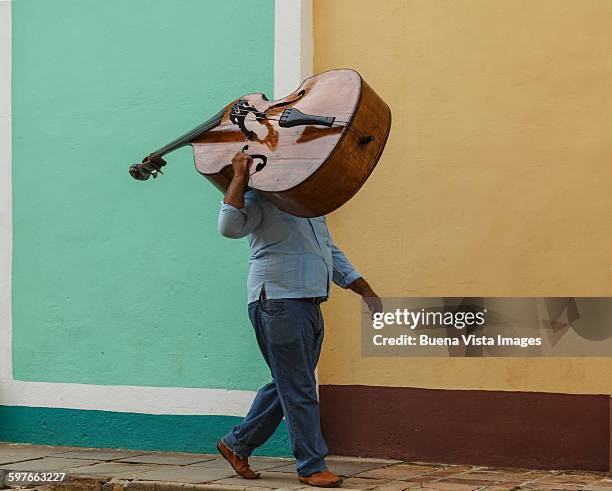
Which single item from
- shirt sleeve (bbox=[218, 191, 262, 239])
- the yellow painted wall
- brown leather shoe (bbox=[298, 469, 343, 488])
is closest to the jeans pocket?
shirt sleeve (bbox=[218, 191, 262, 239])

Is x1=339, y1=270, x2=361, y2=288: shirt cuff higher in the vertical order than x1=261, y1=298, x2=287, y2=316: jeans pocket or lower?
higher

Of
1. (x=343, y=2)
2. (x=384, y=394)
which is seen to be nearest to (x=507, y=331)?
(x=384, y=394)

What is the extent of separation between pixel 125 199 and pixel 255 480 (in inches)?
87.5


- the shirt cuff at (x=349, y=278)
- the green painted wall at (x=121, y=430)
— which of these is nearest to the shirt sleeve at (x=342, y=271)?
the shirt cuff at (x=349, y=278)

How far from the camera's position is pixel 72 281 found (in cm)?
681

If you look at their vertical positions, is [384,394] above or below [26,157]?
below

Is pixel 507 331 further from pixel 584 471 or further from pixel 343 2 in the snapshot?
pixel 343 2

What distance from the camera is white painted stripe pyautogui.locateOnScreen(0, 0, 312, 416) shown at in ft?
20.5

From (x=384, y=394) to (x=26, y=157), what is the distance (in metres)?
2.92

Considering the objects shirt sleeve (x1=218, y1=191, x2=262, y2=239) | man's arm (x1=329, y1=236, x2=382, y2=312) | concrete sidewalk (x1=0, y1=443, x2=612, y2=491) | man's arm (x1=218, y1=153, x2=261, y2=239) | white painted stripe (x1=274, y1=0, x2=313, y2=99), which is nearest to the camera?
man's arm (x1=218, y1=153, x2=261, y2=239)

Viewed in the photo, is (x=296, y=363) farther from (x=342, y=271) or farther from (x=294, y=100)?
(x=294, y=100)

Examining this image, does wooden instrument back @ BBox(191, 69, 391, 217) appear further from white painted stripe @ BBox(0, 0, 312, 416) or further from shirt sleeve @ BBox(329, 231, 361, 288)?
white painted stripe @ BBox(0, 0, 312, 416)

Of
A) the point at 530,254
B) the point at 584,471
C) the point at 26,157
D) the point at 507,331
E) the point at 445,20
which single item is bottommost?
the point at 584,471

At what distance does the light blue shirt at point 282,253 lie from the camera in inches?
198
